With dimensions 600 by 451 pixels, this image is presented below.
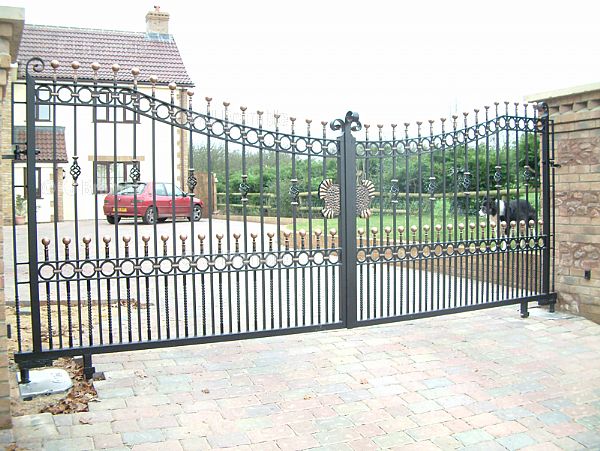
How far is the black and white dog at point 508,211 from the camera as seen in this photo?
22.4 ft

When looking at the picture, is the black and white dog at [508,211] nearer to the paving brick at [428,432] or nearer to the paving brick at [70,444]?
the paving brick at [428,432]

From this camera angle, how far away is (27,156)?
4.58 meters

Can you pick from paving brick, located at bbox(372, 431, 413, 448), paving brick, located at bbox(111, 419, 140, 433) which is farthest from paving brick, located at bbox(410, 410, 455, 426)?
paving brick, located at bbox(111, 419, 140, 433)

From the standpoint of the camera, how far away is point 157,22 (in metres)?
27.5

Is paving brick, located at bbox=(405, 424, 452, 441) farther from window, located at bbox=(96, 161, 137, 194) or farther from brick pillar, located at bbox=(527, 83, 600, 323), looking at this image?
brick pillar, located at bbox=(527, 83, 600, 323)

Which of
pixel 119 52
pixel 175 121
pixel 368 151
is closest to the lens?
pixel 175 121

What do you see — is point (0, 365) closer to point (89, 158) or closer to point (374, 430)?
point (374, 430)

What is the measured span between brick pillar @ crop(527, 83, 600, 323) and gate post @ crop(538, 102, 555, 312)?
10cm

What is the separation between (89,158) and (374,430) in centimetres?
2151

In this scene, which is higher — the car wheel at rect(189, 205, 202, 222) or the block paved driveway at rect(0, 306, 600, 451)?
the car wheel at rect(189, 205, 202, 222)

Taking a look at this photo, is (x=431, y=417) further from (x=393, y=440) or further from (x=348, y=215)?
(x=348, y=215)

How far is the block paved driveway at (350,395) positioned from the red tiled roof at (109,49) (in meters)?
20.4

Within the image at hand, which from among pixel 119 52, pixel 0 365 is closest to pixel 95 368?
pixel 0 365

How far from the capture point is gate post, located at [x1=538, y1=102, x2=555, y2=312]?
7.15 m
